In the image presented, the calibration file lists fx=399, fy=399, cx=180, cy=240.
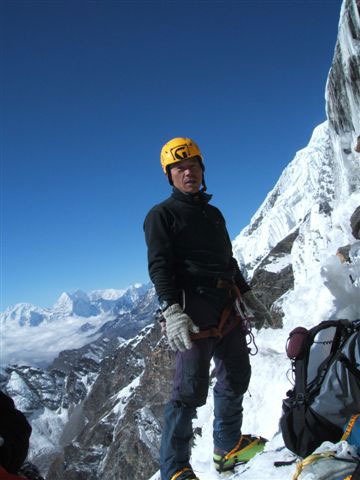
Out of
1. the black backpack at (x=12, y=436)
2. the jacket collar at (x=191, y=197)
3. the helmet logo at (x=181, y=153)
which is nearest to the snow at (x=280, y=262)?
the jacket collar at (x=191, y=197)

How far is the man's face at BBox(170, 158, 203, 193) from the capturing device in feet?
16.7

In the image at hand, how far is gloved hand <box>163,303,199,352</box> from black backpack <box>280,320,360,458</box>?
1028 mm

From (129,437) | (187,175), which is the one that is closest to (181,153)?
(187,175)

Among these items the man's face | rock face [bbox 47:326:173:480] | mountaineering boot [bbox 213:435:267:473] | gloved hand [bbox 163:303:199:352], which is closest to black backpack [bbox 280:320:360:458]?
gloved hand [bbox 163:303:199:352]

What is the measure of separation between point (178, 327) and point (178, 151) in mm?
2224

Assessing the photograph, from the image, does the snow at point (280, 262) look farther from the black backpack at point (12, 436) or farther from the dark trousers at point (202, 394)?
the black backpack at point (12, 436)

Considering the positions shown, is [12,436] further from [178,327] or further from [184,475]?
[184,475]

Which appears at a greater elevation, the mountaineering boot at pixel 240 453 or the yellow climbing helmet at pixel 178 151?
the yellow climbing helmet at pixel 178 151

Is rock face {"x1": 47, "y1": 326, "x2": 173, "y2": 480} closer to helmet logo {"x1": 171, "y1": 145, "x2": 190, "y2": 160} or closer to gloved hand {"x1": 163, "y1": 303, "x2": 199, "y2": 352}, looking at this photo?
gloved hand {"x1": 163, "y1": 303, "x2": 199, "y2": 352}

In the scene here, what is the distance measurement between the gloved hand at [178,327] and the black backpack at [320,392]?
103 centimetres

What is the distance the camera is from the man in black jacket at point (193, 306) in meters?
4.40

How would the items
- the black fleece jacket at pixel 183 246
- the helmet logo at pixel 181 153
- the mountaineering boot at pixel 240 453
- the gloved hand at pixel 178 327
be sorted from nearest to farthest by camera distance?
the gloved hand at pixel 178 327
the black fleece jacket at pixel 183 246
the mountaineering boot at pixel 240 453
the helmet logo at pixel 181 153

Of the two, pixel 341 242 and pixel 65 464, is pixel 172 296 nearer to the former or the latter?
pixel 341 242

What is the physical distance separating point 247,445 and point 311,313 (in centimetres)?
532
